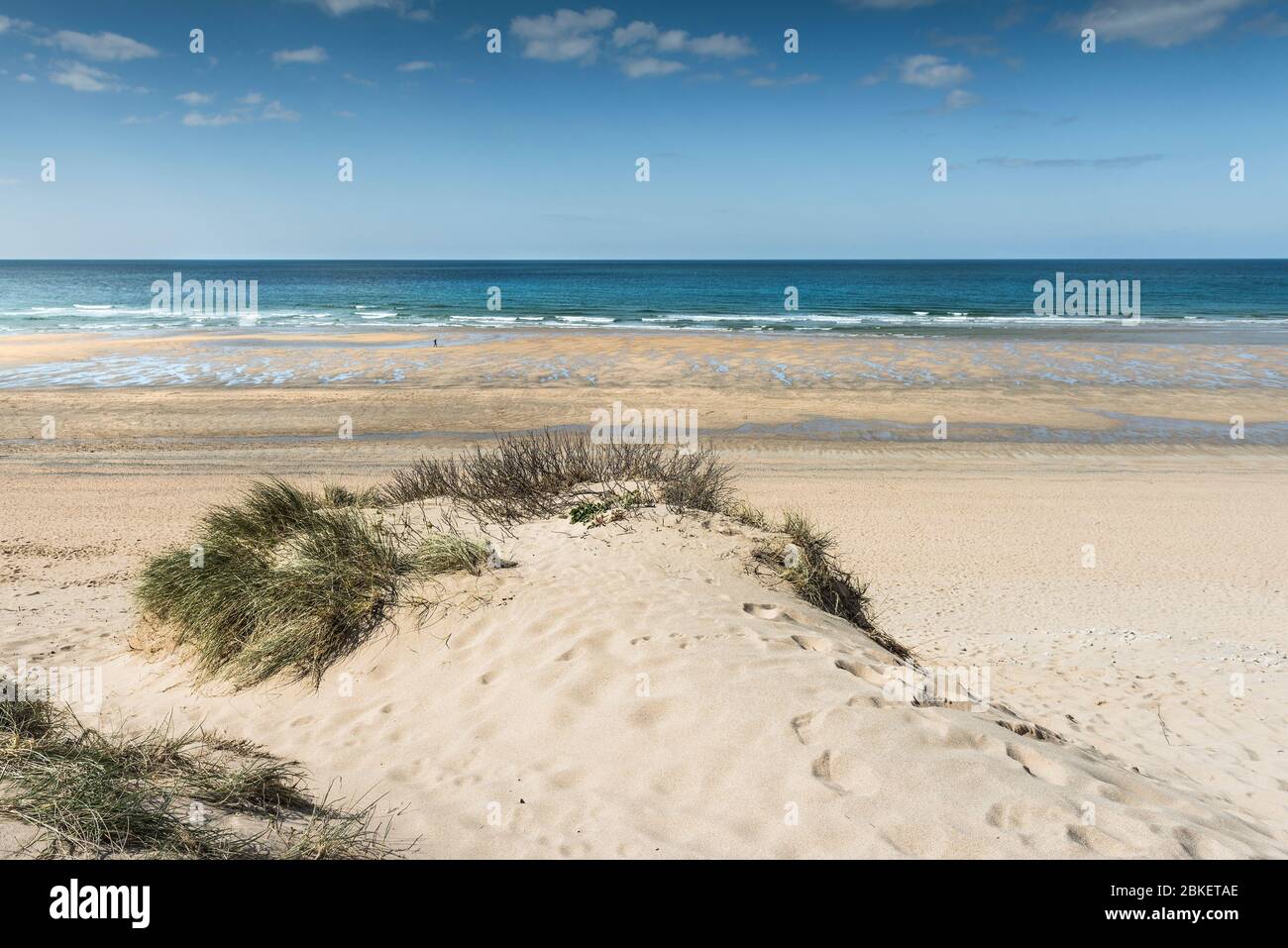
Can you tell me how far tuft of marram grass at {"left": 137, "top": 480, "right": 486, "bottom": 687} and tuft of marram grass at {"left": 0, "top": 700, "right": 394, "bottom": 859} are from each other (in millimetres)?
1587

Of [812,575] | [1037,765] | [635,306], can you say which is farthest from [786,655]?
[635,306]

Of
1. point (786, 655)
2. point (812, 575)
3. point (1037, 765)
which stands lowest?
point (1037, 765)

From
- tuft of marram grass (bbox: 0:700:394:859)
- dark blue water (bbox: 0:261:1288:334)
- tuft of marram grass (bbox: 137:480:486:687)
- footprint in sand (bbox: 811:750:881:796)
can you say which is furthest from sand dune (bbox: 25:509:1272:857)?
dark blue water (bbox: 0:261:1288:334)

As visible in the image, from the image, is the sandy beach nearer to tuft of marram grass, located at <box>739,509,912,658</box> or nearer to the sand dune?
the sand dune

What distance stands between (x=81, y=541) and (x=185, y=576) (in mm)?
5063

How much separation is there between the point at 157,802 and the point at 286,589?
307 centimetres

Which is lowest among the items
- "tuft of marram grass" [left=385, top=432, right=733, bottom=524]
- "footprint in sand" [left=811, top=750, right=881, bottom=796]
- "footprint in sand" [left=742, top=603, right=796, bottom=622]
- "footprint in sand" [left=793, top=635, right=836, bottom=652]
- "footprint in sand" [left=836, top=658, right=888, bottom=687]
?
"footprint in sand" [left=811, top=750, right=881, bottom=796]

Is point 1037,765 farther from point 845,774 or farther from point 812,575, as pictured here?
point 812,575

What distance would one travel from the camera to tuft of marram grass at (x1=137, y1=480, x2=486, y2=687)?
610cm

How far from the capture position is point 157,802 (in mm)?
3447

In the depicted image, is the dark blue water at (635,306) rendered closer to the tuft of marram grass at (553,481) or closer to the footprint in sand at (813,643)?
the tuft of marram grass at (553,481)

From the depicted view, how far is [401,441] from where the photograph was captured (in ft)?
59.0
